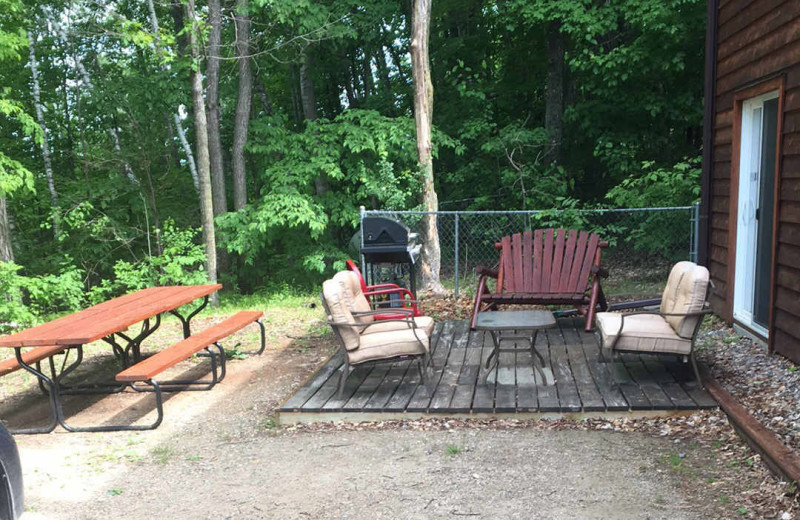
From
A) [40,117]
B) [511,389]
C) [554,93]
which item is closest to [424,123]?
[554,93]

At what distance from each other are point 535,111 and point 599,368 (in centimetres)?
978

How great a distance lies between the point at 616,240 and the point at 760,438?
19.6 feet

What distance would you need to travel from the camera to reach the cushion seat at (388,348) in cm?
444

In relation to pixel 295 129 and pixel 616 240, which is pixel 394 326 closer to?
pixel 616 240

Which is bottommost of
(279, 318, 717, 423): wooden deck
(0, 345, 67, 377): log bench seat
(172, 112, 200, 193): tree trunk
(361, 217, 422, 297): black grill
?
(279, 318, 717, 423): wooden deck

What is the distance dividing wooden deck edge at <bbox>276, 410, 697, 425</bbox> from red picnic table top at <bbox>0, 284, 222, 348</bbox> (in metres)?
1.32

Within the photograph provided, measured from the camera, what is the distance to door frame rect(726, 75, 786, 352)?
4.77 metres

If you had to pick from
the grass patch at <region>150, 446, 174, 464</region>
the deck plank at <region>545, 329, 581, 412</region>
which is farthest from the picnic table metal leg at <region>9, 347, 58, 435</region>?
the deck plank at <region>545, 329, 581, 412</region>

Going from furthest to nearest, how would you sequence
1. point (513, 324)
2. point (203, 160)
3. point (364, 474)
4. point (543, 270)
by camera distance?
1. point (203, 160)
2. point (543, 270)
3. point (513, 324)
4. point (364, 474)

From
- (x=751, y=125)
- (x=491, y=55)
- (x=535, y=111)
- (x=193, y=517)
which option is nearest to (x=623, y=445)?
(x=193, y=517)

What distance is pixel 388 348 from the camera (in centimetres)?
444

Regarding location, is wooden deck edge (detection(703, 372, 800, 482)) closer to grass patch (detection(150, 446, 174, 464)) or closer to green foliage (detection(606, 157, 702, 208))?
grass patch (detection(150, 446, 174, 464))

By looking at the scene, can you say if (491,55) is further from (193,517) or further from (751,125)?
(193,517)

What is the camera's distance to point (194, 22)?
30.4 feet
